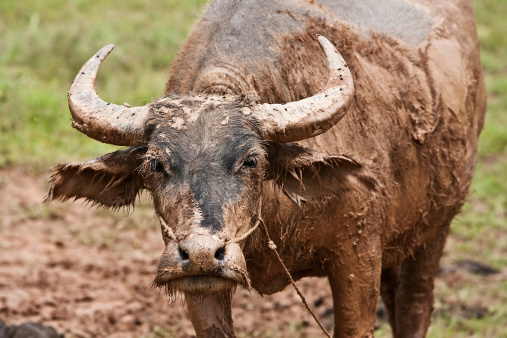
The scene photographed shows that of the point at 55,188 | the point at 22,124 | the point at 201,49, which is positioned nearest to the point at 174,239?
the point at 55,188

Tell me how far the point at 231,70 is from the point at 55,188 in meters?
1.19

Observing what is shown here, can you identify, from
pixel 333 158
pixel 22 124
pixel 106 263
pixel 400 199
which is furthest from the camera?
pixel 22 124

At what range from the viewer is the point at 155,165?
4527 millimetres

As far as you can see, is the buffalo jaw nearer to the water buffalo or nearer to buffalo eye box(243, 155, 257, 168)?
the water buffalo

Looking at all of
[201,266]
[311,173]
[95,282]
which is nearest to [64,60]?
[95,282]

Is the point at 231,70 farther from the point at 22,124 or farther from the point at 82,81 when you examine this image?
the point at 22,124

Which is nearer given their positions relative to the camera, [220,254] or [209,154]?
[220,254]

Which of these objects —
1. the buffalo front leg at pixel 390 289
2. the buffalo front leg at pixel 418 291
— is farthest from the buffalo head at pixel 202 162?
the buffalo front leg at pixel 390 289

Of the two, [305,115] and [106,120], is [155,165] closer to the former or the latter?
[106,120]

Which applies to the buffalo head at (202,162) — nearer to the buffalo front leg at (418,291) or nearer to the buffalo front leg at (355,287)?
the buffalo front leg at (355,287)

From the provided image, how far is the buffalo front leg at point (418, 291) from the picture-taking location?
6.91 meters

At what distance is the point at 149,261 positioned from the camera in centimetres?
839

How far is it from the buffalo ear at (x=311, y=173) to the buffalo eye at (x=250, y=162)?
0.61ft

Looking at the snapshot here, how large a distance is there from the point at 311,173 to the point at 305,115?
436 mm
